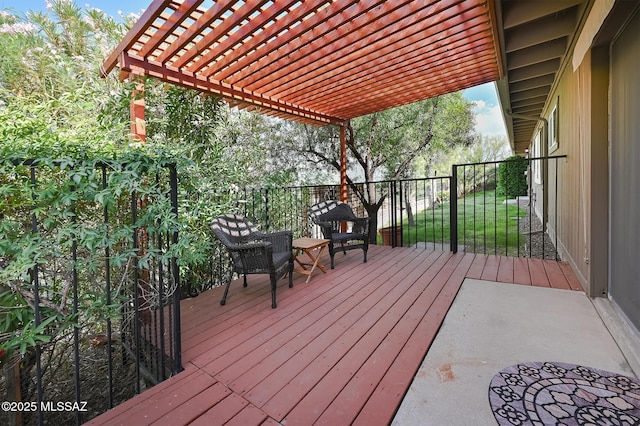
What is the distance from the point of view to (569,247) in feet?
12.2

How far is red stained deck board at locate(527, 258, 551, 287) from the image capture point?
3168 mm

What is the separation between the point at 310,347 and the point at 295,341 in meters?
0.14

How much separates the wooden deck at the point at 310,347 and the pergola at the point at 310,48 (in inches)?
88.7

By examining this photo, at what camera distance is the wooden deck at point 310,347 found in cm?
151

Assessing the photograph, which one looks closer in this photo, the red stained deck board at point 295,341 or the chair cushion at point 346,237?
the red stained deck board at point 295,341

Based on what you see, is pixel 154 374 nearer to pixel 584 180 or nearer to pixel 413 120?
pixel 584 180

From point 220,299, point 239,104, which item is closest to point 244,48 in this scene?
point 239,104

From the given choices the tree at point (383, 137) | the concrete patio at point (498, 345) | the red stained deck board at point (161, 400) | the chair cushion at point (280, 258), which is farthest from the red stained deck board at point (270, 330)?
the tree at point (383, 137)

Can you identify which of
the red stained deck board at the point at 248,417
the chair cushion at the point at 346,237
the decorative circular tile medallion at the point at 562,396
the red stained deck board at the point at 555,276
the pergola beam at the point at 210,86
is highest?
the pergola beam at the point at 210,86

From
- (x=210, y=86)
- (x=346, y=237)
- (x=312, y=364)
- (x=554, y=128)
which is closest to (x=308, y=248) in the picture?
(x=346, y=237)

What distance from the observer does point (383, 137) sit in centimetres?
780

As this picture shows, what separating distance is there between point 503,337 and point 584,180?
5.95ft

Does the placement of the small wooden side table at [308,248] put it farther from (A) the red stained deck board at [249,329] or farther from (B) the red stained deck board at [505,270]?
(B) the red stained deck board at [505,270]

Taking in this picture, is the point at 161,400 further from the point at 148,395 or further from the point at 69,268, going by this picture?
the point at 69,268
